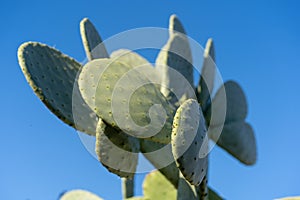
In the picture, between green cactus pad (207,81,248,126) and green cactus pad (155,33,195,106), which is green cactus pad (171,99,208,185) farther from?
green cactus pad (207,81,248,126)

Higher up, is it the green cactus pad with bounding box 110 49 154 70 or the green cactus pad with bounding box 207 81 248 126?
the green cactus pad with bounding box 110 49 154 70

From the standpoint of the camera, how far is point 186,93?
6.63ft

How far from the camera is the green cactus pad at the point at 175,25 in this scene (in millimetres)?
2299

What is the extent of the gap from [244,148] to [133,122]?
109cm

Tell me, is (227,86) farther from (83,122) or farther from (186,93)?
(83,122)

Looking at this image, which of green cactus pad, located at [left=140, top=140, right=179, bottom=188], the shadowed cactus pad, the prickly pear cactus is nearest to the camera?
the prickly pear cactus

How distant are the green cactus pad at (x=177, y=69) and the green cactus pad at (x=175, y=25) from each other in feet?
0.37

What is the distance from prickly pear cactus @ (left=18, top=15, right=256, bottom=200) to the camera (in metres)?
1.46

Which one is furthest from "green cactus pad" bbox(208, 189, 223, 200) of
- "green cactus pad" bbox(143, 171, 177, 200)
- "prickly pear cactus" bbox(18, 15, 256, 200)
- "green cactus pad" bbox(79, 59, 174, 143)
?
"green cactus pad" bbox(79, 59, 174, 143)

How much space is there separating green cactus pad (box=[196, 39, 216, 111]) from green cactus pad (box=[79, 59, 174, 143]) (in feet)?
2.01

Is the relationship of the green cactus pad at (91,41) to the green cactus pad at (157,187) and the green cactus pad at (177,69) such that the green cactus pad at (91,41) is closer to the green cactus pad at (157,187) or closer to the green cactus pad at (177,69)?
the green cactus pad at (177,69)

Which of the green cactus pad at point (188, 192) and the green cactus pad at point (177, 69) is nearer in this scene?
the green cactus pad at point (188, 192)

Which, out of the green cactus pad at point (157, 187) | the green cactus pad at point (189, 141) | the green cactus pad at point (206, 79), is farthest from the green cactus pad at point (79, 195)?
the green cactus pad at point (189, 141)

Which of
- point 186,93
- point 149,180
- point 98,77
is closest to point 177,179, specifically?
point 149,180
